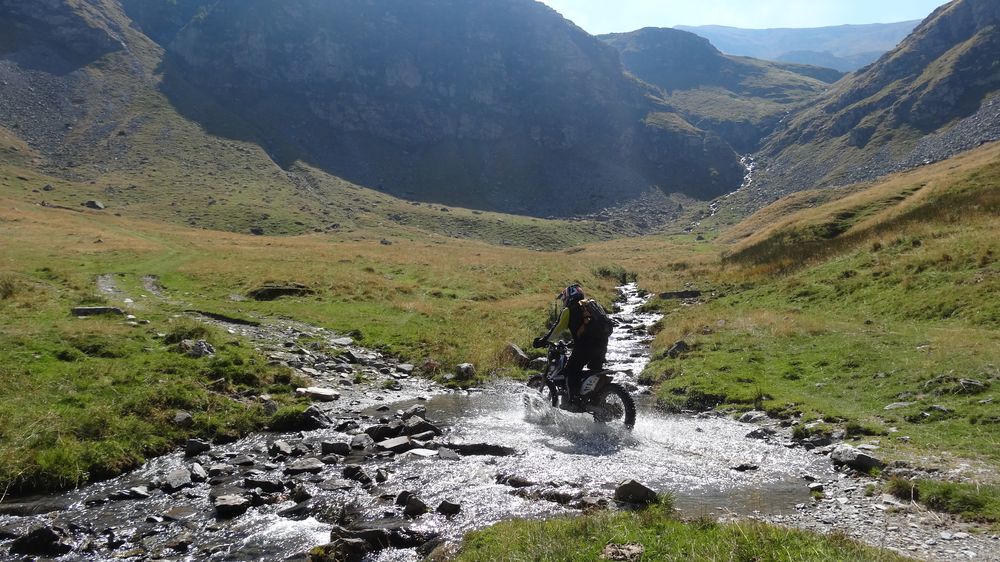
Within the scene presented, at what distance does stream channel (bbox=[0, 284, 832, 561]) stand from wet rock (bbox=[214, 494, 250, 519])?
103 millimetres

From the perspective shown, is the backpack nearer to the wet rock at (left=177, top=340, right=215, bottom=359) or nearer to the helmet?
the helmet

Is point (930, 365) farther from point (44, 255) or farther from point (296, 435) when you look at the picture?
point (44, 255)

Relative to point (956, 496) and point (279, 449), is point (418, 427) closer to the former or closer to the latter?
point (279, 449)

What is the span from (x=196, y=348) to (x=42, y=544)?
10722 millimetres

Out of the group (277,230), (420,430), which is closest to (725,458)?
(420,430)

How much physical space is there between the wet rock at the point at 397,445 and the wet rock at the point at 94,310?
54.0 ft

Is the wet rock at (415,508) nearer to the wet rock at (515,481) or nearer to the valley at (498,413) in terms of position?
the valley at (498,413)

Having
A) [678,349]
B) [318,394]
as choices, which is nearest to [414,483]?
[318,394]

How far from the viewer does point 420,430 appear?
47.7 feet

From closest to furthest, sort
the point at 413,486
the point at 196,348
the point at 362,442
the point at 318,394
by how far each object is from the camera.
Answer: the point at 413,486
the point at 362,442
the point at 318,394
the point at 196,348

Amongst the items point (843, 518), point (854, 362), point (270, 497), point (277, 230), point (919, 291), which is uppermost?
point (277, 230)

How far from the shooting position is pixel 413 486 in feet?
36.8

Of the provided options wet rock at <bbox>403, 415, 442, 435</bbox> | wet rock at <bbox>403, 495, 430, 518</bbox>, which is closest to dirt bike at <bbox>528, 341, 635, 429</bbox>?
wet rock at <bbox>403, 415, 442, 435</bbox>

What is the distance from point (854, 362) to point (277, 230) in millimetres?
130099
